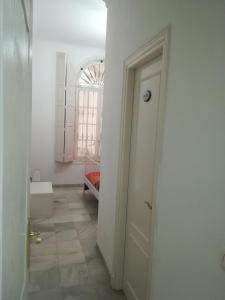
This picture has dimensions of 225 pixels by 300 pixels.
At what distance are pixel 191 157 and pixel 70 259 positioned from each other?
2140 mm

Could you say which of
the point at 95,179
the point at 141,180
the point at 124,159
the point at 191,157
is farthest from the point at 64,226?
the point at 191,157

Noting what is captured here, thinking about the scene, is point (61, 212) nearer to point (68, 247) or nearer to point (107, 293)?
point (68, 247)

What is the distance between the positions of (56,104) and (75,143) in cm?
96

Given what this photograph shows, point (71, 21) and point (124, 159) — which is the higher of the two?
point (71, 21)

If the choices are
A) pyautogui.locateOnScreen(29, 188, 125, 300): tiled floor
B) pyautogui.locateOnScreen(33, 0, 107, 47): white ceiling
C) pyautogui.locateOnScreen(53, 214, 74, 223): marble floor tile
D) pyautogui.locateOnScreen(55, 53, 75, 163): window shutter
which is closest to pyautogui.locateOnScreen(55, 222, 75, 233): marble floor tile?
pyautogui.locateOnScreen(29, 188, 125, 300): tiled floor

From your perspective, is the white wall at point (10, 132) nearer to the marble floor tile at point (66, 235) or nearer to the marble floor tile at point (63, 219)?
the marble floor tile at point (66, 235)

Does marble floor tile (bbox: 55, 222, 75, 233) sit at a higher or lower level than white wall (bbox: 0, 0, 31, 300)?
lower

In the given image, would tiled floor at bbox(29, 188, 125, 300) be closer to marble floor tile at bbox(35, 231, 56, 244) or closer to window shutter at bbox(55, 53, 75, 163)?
marble floor tile at bbox(35, 231, 56, 244)

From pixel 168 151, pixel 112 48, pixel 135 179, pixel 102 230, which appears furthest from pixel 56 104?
pixel 168 151

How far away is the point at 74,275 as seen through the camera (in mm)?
2393

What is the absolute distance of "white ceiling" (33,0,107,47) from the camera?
3309mm

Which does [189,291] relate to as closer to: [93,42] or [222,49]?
[222,49]

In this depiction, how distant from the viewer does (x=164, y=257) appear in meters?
1.33

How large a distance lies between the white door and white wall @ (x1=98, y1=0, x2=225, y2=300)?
0.31 meters
